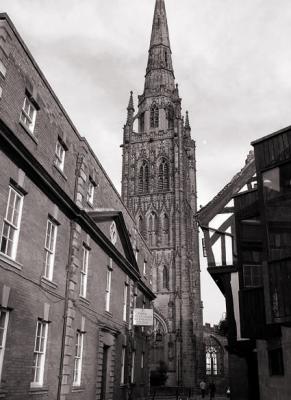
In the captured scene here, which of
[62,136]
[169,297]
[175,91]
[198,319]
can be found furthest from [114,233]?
[175,91]

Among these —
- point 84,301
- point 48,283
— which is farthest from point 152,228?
point 48,283

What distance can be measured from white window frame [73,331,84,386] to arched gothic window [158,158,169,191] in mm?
47667

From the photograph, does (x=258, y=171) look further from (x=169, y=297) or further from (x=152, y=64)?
(x=152, y=64)

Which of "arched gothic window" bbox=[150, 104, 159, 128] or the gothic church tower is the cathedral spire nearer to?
the gothic church tower

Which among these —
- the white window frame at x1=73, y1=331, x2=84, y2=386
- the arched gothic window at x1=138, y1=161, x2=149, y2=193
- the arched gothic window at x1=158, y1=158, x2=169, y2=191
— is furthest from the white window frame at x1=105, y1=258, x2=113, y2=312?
the arched gothic window at x1=138, y1=161, x2=149, y2=193

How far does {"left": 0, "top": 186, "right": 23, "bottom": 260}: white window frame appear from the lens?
11.3m

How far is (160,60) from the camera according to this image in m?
78.6

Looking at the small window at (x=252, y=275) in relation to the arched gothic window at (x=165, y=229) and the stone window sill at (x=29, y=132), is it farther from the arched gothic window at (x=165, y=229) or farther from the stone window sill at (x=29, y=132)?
the arched gothic window at (x=165, y=229)

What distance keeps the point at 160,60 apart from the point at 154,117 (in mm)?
13597

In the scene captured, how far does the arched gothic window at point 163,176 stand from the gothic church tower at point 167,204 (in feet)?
0.48

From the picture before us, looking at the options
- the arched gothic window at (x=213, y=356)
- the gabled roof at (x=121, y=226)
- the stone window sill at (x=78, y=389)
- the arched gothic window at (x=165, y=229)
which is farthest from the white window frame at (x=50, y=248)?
the arched gothic window at (x=213, y=356)

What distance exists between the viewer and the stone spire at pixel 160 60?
75.8 m

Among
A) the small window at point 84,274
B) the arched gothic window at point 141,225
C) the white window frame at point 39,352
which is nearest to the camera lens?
the white window frame at point 39,352

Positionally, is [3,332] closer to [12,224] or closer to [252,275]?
[12,224]
